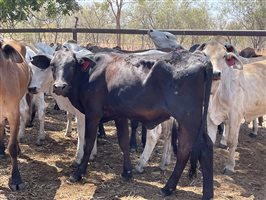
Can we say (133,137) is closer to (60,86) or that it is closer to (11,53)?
(60,86)

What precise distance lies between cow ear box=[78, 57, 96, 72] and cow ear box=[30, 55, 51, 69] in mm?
575

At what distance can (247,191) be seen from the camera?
509cm

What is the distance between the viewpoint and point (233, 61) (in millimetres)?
5418

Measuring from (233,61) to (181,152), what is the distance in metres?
1.54

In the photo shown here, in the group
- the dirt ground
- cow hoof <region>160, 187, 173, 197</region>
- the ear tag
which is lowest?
the dirt ground

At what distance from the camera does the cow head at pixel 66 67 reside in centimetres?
496

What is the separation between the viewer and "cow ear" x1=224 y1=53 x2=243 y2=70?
538 centimetres

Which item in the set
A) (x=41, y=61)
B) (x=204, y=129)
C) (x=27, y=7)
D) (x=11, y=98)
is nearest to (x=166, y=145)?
(x=204, y=129)

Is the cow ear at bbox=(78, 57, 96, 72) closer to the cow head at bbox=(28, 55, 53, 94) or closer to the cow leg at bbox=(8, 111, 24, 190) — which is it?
the cow head at bbox=(28, 55, 53, 94)

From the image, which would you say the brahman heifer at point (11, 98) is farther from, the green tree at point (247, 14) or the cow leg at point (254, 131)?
the green tree at point (247, 14)

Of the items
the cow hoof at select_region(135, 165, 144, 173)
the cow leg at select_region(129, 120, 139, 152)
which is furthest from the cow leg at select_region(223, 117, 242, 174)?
the cow leg at select_region(129, 120, 139, 152)

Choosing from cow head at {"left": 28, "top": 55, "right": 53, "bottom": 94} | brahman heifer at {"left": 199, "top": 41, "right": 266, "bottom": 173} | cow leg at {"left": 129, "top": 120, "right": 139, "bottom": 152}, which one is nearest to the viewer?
brahman heifer at {"left": 199, "top": 41, "right": 266, "bottom": 173}

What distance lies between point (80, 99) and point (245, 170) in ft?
8.26

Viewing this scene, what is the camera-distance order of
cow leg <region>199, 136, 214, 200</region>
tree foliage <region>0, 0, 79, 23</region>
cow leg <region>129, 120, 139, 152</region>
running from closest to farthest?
cow leg <region>199, 136, 214, 200</region> < cow leg <region>129, 120, 139, 152</region> < tree foliage <region>0, 0, 79, 23</region>
